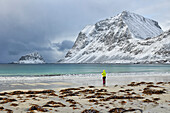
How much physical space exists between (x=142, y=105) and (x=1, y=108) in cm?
945

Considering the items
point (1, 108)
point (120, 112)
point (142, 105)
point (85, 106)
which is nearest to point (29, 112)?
point (1, 108)

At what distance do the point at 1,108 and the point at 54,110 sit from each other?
11.3 feet

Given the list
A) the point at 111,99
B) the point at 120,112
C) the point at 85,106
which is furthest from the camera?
the point at 111,99

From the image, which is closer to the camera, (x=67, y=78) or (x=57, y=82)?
(x=57, y=82)

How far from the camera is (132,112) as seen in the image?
33.5 feet

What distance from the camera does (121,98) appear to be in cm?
1443

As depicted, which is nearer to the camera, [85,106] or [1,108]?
[1,108]

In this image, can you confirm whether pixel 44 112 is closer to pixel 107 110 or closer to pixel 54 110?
pixel 54 110

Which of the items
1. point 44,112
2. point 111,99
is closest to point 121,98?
point 111,99

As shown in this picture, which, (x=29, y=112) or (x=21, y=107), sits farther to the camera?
(x=21, y=107)

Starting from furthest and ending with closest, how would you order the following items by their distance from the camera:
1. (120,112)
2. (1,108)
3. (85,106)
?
1. (85,106)
2. (1,108)
3. (120,112)

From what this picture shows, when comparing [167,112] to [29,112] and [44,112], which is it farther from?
[29,112]

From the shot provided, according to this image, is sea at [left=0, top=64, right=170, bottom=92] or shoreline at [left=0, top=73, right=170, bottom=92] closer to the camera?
shoreline at [left=0, top=73, right=170, bottom=92]

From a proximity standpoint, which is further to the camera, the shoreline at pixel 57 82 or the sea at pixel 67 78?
the sea at pixel 67 78
